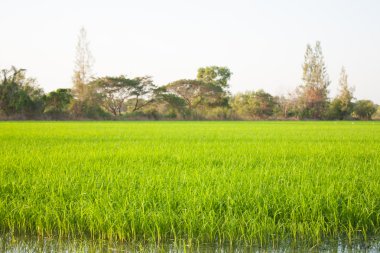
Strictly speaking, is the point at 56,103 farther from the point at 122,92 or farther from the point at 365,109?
the point at 365,109

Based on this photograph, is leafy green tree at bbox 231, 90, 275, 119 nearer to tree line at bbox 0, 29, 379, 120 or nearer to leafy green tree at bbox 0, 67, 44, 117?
tree line at bbox 0, 29, 379, 120

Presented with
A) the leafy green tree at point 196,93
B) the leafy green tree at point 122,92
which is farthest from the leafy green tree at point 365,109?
the leafy green tree at point 122,92

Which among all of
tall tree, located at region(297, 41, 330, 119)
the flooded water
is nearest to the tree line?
tall tree, located at region(297, 41, 330, 119)

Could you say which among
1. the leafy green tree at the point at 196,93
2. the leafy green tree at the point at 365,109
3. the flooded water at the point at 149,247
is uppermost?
the leafy green tree at the point at 196,93

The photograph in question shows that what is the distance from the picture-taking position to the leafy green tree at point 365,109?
1865 inches

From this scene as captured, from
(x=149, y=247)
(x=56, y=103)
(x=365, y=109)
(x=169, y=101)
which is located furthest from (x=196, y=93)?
(x=149, y=247)

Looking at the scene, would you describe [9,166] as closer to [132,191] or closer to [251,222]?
[132,191]

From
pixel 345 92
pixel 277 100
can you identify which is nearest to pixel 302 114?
pixel 277 100

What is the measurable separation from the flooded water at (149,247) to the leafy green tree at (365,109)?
48588mm

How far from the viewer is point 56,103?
37.5 m

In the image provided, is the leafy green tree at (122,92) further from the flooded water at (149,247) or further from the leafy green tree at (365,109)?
the flooded water at (149,247)

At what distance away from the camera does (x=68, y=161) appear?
618cm

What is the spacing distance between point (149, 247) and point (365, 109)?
49.5m

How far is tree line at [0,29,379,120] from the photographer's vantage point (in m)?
37.0
